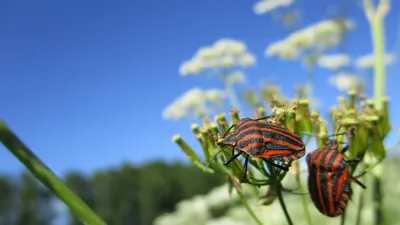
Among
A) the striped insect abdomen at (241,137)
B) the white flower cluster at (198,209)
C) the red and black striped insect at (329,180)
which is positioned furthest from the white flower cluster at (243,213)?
the striped insect abdomen at (241,137)

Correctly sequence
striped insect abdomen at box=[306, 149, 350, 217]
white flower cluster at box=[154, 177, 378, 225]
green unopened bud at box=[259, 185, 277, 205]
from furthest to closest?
white flower cluster at box=[154, 177, 378, 225] → green unopened bud at box=[259, 185, 277, 205] → striped insect abdomen at box=[306, 149, 350, 217]

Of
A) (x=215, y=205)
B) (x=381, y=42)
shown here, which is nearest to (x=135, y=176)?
(x=215, y=205)

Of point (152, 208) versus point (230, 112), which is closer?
point (230, 112)

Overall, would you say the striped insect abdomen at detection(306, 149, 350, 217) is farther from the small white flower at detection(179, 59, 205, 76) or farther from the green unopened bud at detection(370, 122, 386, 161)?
the small white flower at detection(179, 59, 205, 76)

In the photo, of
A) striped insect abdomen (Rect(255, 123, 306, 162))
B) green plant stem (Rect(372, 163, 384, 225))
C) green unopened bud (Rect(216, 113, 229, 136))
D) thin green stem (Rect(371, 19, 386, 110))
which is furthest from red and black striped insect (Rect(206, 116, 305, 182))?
thin green stem (Rect(371, 19, 386, 110))

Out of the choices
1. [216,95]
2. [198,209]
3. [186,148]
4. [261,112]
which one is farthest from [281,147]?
[198,209]

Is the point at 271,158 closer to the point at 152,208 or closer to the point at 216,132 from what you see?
the point at 216,132
